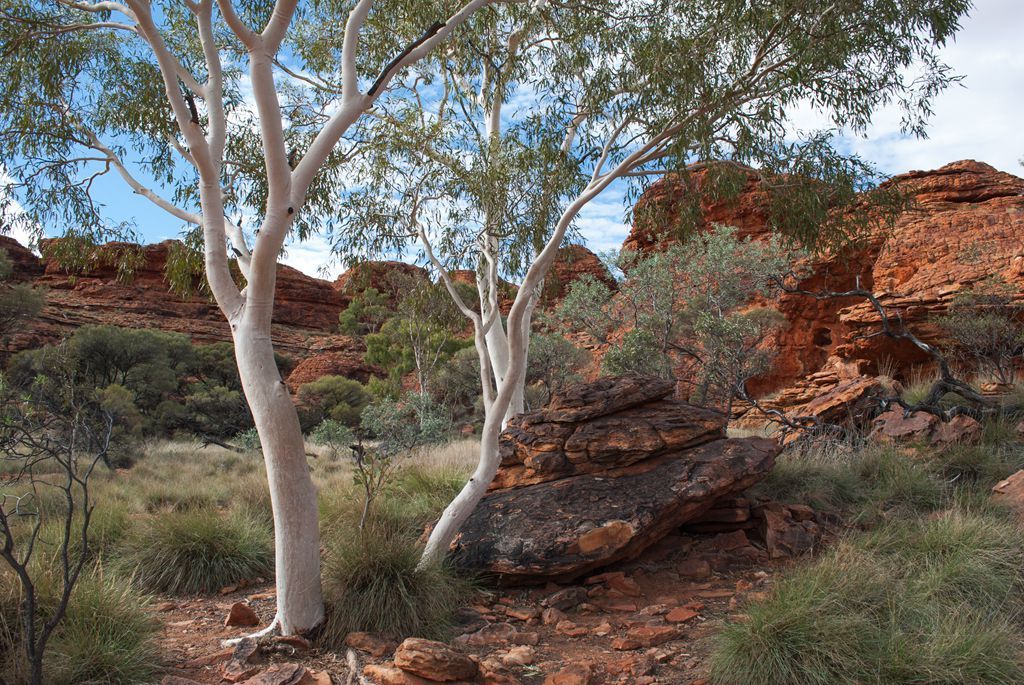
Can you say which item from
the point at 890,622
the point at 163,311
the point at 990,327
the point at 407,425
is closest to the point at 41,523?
the point at 890,622

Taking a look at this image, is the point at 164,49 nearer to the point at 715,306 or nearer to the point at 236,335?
the point at 236,335

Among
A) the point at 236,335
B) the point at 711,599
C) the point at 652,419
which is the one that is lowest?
the point at 711,599

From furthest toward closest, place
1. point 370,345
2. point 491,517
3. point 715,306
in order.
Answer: point 370,345 → point 715,306 → point 491,517

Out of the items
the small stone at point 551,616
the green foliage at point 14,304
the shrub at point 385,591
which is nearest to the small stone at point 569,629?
the small stone at point 551,616

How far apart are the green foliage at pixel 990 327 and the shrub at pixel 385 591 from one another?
1130 cm

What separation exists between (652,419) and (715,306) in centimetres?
895

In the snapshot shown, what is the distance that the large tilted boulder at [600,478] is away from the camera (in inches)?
216

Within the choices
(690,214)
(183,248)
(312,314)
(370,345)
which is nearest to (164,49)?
(183,248)

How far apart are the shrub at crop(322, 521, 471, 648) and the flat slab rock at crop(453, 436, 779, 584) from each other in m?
0.48

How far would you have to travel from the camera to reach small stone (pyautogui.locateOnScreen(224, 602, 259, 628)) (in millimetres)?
5016

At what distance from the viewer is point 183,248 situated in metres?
7.38

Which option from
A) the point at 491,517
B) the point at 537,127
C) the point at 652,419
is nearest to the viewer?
the point at 491,517

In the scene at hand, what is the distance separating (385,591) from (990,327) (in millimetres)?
12290

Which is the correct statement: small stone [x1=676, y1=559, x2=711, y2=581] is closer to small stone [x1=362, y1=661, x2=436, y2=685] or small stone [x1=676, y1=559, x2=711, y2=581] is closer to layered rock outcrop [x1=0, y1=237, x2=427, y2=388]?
small stone [x1=362, y1=661, x2=436, y2=685]
